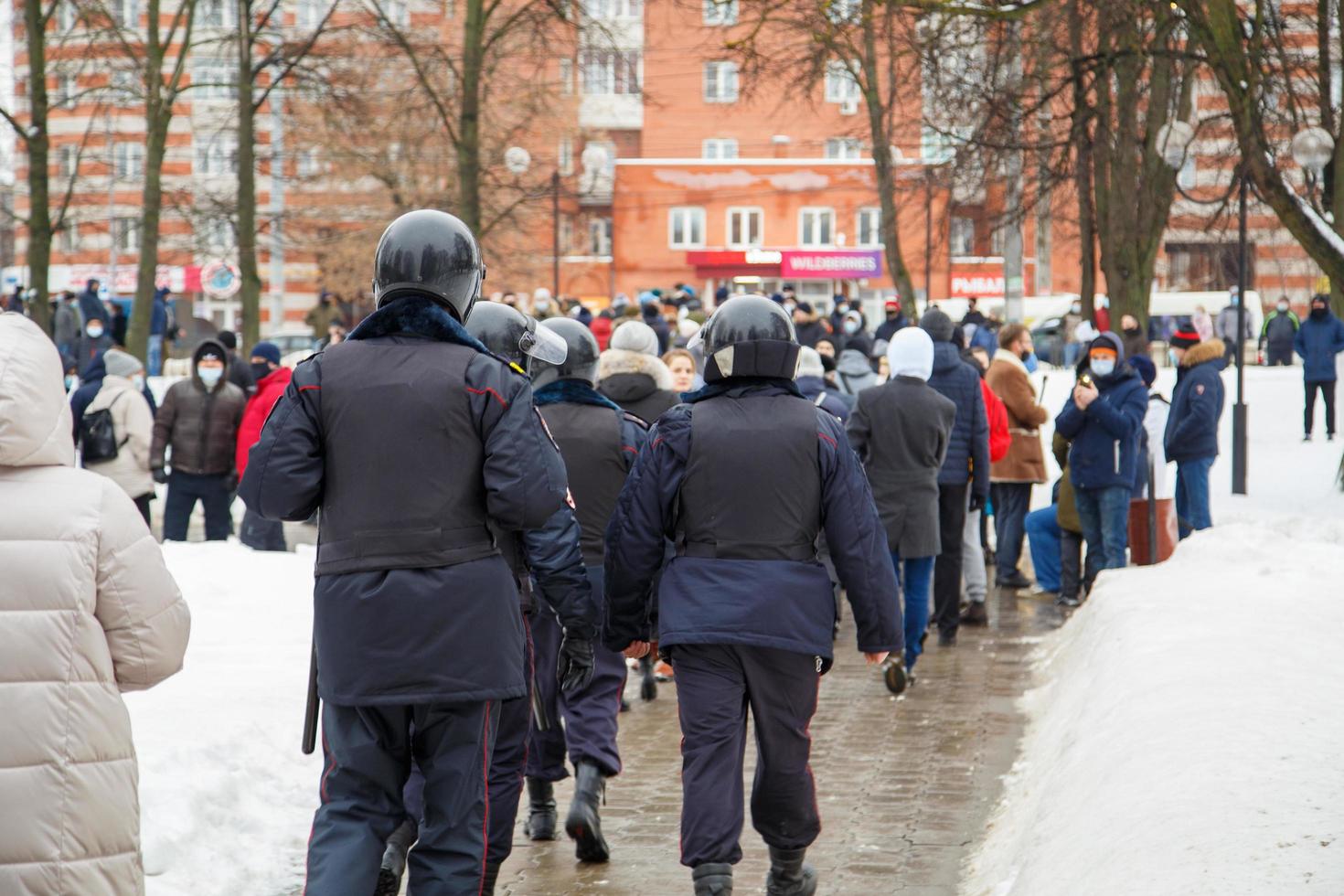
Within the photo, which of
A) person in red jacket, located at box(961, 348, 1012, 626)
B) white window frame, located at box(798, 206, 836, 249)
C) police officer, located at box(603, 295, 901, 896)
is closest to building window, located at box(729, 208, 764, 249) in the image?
white window frame, located at box(798, 206, 836, 249)

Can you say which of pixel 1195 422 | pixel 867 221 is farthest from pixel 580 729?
pixel 867 221

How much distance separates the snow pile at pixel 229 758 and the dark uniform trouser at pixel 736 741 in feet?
5.18

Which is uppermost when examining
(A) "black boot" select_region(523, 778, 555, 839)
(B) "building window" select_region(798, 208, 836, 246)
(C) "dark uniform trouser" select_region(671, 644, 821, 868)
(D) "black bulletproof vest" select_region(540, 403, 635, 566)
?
(B) "building window" select_region(798, 208, 836, 246)

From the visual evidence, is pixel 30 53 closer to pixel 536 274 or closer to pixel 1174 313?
pixel 536 274

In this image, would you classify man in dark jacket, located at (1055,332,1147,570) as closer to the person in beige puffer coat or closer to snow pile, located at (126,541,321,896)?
snow pile, located at (126,541,321,896)

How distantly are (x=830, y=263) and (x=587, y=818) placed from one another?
61.4m

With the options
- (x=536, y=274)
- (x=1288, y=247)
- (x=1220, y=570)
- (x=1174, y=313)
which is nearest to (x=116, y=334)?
(x=1220, y=570)

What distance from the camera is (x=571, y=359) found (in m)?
7.02

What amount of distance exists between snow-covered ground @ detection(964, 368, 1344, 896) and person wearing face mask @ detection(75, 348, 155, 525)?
6.95 meters

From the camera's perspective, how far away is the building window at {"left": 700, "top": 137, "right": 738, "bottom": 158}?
73.8m

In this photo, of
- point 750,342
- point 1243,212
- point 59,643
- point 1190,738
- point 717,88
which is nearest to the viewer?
point 59,643

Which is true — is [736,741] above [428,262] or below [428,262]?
below

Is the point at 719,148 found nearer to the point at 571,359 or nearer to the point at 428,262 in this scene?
the point at 571,359

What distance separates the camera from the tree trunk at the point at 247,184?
2512cm
